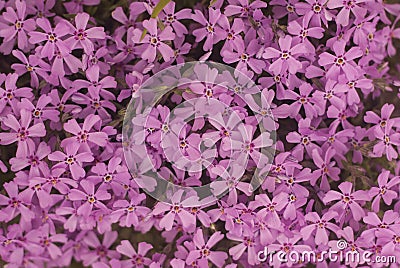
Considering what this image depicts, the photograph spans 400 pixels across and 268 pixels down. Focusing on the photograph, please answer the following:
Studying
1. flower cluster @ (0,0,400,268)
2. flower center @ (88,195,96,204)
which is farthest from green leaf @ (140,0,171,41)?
flower center @ (88,195,96,204)

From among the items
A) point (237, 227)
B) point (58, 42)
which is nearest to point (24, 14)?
point (58, 42)

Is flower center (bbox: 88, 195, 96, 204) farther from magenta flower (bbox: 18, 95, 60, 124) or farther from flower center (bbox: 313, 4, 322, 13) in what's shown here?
flower center (bbox: 313, 4, 322, 13)

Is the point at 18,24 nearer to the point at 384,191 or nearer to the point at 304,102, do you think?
the point at 304,102

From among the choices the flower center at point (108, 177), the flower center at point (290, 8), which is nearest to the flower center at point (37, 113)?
the flower center at point (108, 177)

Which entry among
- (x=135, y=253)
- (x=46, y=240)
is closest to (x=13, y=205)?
(x=46, y=240)

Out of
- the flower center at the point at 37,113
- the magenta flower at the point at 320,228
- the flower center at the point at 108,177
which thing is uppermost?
the flower center at the point at 37,113

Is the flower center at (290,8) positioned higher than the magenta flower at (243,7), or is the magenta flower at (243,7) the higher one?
the magenta flower at (243,7)

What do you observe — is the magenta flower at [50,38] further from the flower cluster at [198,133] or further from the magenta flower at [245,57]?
the magenta flower at [245,57]

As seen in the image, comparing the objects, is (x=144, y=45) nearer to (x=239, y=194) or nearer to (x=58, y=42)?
(x=58, y=42)
